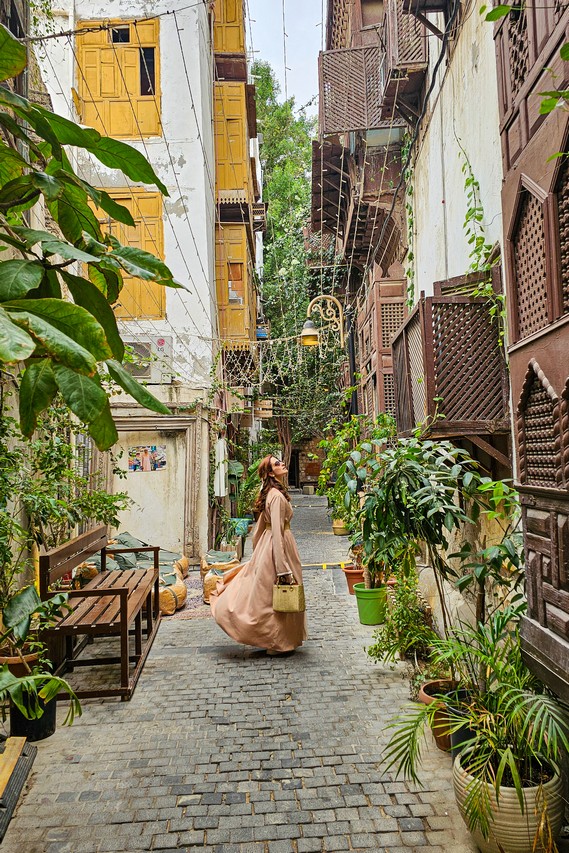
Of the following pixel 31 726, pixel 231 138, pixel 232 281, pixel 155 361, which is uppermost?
pixel 231 138

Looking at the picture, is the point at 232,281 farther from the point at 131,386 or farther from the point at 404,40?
the point at 131,386

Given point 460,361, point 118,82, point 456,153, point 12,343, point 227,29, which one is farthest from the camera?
point 227,29

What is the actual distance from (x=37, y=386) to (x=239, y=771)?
12.9 ft

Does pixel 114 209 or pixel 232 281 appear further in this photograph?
pixel 232 281

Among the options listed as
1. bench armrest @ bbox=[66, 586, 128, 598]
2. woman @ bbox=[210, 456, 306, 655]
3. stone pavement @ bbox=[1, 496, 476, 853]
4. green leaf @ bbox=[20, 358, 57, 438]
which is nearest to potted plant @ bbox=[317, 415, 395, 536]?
woman @ bbox=[210, 456, 306, 655]

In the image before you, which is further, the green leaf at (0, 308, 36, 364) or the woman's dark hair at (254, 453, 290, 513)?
the woman's dark hair at (254, 453, 290, 513)

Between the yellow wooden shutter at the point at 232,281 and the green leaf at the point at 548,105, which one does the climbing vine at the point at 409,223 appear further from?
the green leaf at the point at 548,105

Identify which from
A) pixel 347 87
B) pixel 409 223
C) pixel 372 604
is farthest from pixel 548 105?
pixel 347 87

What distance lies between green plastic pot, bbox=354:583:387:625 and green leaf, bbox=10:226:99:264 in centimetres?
691

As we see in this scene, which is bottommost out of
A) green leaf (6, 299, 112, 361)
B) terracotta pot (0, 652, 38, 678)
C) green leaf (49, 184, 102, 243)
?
terracotta pot (0, 652, 38, 678)

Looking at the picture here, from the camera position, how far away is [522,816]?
299 centimetres

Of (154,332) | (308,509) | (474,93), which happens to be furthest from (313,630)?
(308,509)

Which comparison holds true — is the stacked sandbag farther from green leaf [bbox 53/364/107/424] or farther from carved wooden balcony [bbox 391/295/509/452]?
green leaf [bbox 53/364/107/424]

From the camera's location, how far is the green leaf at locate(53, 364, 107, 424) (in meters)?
0.98
